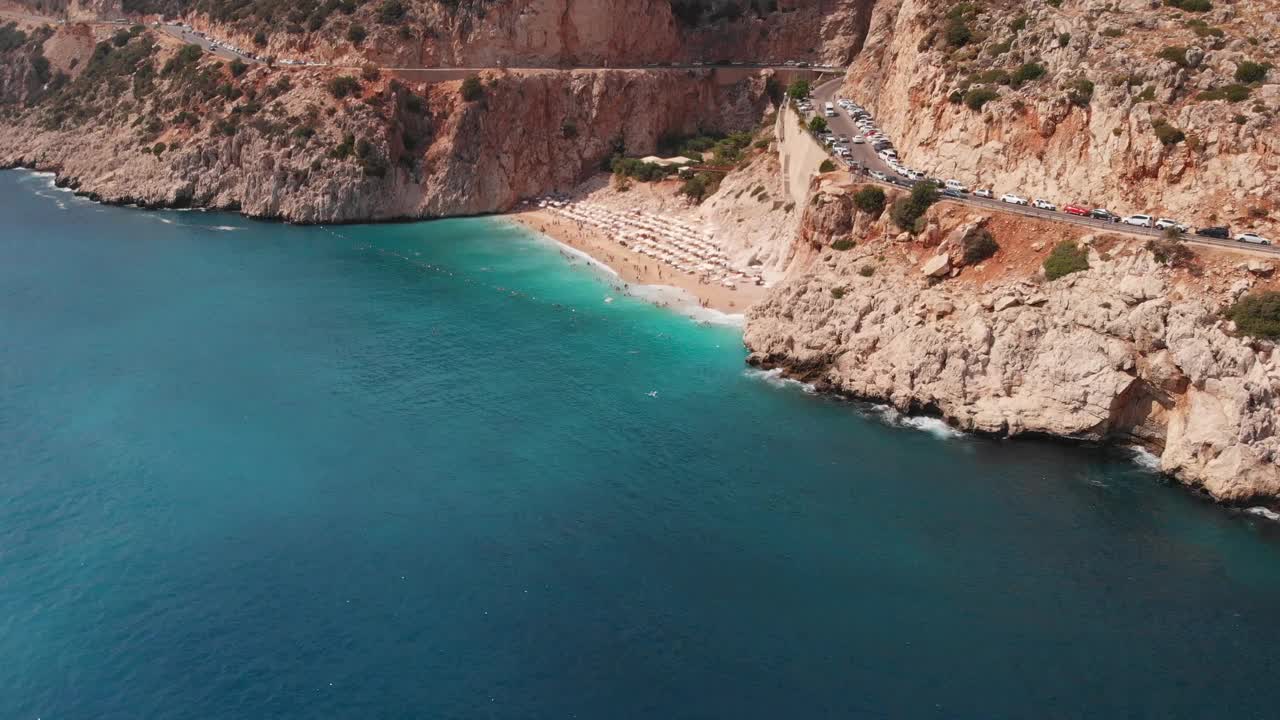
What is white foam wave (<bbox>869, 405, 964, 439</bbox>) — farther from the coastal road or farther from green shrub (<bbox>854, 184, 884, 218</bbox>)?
green shrub (<bbox>854, 184, 884, 218</bbox>)

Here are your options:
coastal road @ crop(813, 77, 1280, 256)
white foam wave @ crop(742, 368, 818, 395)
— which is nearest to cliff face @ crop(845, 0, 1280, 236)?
coastal road @ crop(813, 77, 1280, 256)

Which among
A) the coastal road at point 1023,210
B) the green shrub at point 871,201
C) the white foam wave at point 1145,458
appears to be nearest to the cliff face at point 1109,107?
the coastal road at point 1023,210

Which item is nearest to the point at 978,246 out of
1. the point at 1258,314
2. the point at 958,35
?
the point at 1258,314

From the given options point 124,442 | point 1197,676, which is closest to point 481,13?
point 124,442

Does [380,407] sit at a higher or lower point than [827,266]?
lower

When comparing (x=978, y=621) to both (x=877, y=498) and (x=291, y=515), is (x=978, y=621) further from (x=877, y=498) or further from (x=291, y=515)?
(x=291, y=515)

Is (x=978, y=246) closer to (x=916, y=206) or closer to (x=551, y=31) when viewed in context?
(x=916, y=206)

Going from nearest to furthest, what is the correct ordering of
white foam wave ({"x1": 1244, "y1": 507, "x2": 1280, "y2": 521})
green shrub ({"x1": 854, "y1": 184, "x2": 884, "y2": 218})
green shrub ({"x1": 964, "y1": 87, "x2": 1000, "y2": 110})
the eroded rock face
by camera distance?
white foam wave ({"x1": 1244, "y1": 507, "x2": 1280, "y2": 521}) → green shrub ({"x1": 854, "y1": 184, "x2": 884, "y2": 218}) → green shrub ({"x1": 964, "y1": 87, "x2": 1000, "y2": 110}) → the eroded rock face
